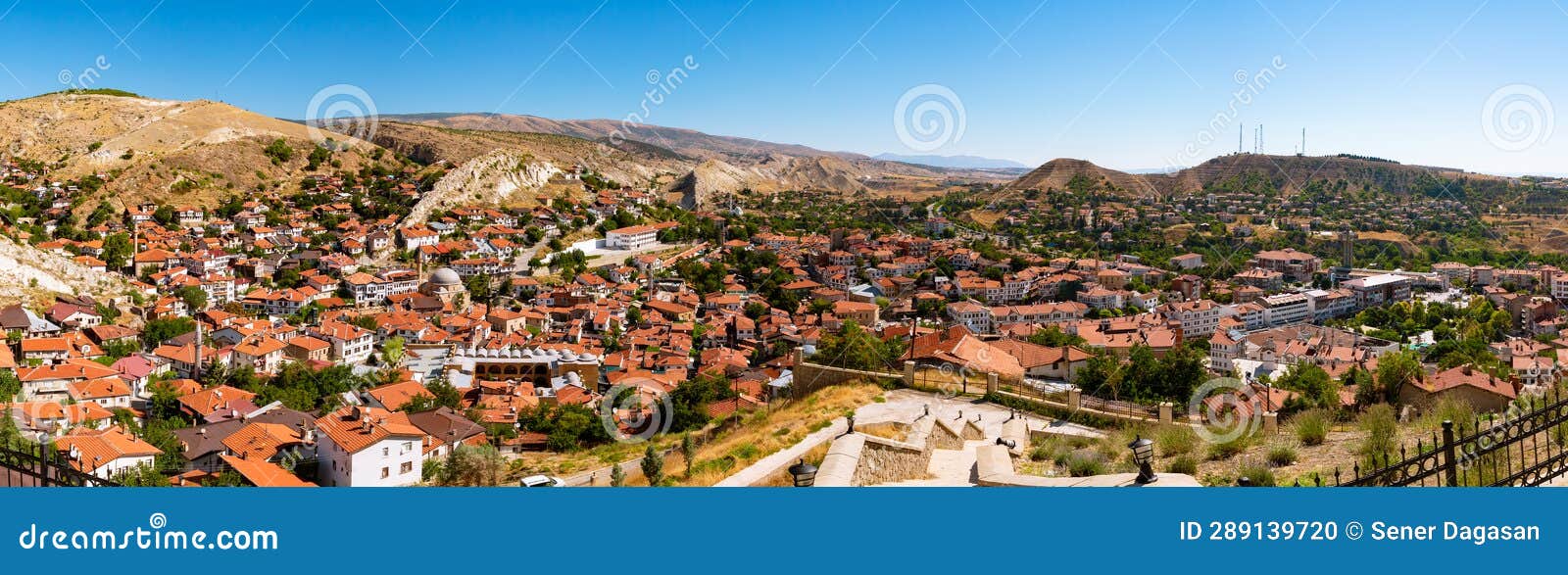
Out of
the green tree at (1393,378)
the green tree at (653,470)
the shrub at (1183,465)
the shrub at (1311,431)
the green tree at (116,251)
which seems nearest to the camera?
the shrub at (1183,465)

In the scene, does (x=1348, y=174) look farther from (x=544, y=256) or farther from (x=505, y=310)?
(x=505, y=310)

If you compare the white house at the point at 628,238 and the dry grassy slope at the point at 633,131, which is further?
the dry grassy slope at the point at 633,131

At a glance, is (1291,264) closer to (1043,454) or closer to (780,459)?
(1043,454)

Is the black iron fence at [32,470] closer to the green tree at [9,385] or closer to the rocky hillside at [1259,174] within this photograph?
the green tree at [9,385]

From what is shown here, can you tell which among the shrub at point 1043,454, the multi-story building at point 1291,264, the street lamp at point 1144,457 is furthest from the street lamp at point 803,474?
the multi-story building at point 1291,264

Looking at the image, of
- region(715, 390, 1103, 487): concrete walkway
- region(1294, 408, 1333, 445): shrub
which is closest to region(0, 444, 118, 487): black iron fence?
region(715, 390, 1103, 487): concrete walkway

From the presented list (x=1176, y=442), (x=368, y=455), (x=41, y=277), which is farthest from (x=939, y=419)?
(x=41, y=277)
